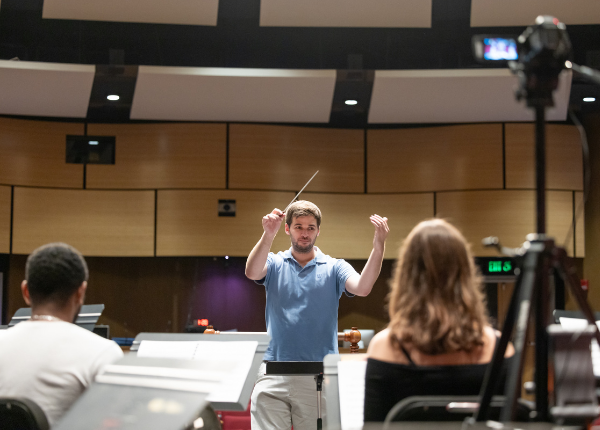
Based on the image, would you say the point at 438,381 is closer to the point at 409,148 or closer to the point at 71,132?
the point at 409,148

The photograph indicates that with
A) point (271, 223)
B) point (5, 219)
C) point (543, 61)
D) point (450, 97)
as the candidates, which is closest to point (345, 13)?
point (450, 97)

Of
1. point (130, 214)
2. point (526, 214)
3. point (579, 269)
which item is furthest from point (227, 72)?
point (579, 269)

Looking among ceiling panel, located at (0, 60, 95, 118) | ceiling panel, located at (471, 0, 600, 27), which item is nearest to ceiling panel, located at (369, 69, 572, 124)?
ceiling panel, located at (471, 0, 600, 27)

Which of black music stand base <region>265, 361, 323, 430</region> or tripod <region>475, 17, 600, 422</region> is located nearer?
tripod <region>475, 17, 600, 422</region>

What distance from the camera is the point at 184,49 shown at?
5262 mm

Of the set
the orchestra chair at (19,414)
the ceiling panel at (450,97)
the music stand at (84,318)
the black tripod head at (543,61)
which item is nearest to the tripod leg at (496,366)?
the black tripod head at (543,61)

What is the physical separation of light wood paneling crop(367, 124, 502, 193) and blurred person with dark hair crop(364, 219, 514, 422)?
4.21 m

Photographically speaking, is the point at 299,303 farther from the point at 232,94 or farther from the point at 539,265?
the point at 232,94

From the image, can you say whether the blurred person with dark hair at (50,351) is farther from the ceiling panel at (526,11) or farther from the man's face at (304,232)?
the ceiling panel at (526,11)

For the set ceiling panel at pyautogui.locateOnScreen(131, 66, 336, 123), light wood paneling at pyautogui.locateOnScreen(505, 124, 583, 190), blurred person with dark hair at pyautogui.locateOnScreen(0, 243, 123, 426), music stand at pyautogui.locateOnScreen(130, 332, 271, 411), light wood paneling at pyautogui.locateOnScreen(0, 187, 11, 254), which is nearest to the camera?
blurred person with dark hair at pyautogui.locateOnScreen(0, 243, 123, 426)

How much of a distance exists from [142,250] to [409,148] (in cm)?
266

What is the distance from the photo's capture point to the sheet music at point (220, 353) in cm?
189

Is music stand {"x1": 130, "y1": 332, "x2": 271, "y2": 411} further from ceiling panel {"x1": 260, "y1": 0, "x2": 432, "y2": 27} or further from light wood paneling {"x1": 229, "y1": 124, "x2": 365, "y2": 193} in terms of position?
light wood paneling {"x1": 229, "y1": 124, "x2": 365, "y2": 193}

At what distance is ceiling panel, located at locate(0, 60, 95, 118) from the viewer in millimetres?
4781
